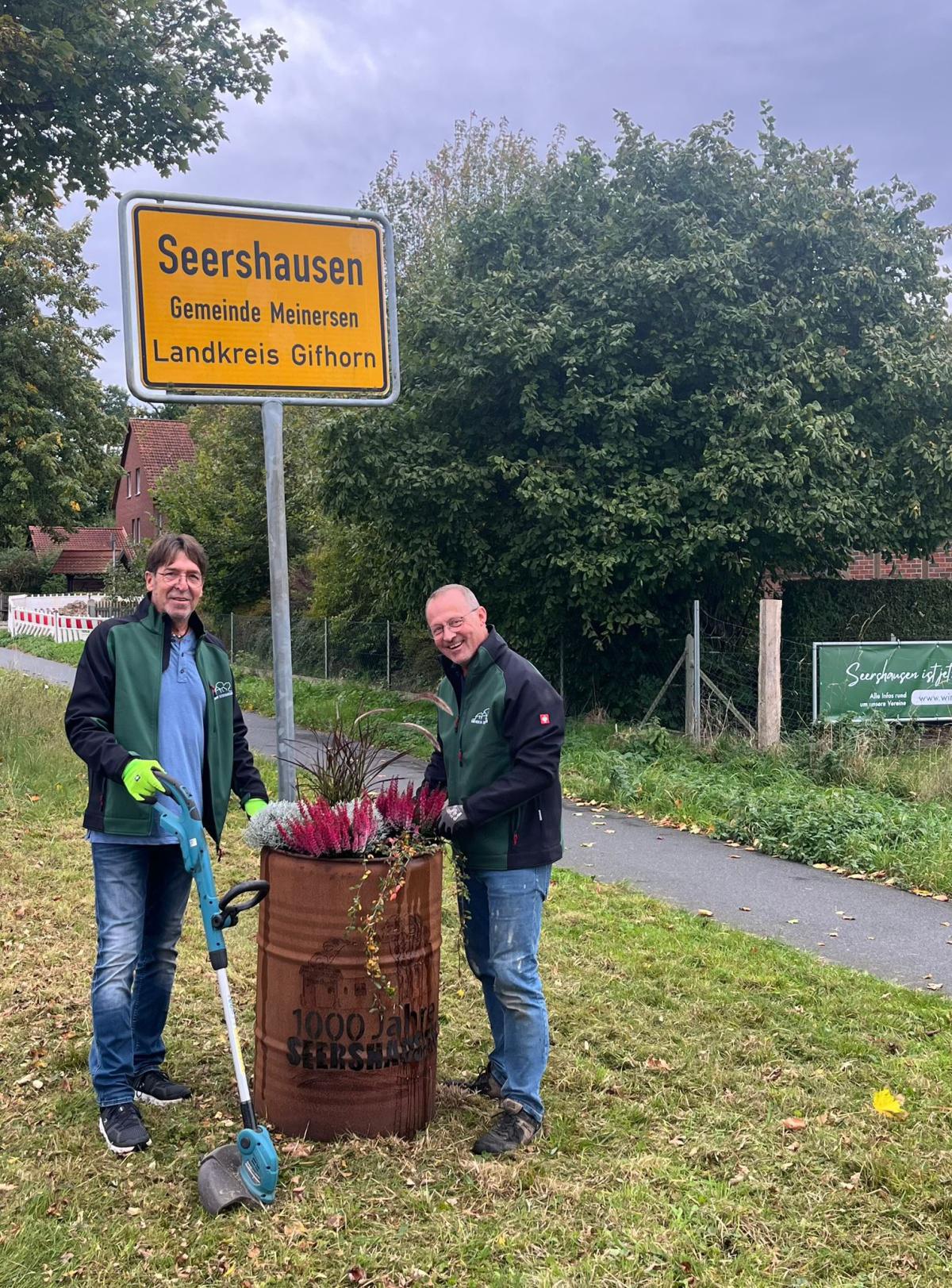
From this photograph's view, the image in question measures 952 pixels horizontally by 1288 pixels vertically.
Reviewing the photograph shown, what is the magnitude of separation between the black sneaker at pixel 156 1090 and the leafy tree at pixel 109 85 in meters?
9.49

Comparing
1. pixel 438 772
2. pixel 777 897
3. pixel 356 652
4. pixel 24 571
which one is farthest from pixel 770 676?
pixel 24 571

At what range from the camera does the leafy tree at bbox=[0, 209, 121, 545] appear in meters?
20.3

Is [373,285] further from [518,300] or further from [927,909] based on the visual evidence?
[518,300]

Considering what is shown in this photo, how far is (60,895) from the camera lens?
7059 mm

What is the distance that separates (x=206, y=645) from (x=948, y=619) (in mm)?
13224

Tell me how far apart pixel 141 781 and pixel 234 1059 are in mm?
855


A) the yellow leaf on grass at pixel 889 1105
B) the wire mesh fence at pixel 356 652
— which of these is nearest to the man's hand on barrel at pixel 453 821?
the yellow leaf on grass at pixel 889 1105

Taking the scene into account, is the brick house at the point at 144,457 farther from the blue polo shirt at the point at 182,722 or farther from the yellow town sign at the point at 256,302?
the blue polo shirt at the point at 182,722

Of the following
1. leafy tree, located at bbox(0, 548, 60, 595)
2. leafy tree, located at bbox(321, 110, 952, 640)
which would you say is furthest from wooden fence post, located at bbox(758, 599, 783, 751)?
leafy tree, located at bbox(0, 548, 60, 595)

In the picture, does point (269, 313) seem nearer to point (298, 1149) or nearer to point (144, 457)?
point (298, 1149)

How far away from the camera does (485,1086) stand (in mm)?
4227

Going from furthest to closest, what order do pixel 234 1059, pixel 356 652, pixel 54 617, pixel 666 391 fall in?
pixel 54 617
pixel 356 652
pixel 666 391
pixel 234 1059

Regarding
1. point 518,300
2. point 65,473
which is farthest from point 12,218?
point 518,300

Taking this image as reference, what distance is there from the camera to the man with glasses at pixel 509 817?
370 centimetres
